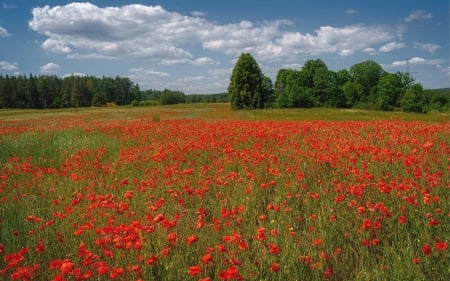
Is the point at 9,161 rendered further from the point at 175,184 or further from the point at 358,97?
the point at 358,97

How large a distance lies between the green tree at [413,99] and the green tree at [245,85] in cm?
2815

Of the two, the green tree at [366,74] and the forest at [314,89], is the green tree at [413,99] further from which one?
the green tree at [366,74]

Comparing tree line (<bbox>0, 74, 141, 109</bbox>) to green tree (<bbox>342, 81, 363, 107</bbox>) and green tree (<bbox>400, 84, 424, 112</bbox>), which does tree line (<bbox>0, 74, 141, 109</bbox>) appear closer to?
green tree (<bbox>342, 81, 363, 107</bbox>)

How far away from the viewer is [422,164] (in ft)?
18.5

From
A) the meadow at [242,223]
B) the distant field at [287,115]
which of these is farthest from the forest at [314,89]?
the meadow at [242,223]

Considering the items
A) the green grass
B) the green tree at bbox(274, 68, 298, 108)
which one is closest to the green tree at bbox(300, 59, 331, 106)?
the green tree at bbox(274, 68, 298, 108)

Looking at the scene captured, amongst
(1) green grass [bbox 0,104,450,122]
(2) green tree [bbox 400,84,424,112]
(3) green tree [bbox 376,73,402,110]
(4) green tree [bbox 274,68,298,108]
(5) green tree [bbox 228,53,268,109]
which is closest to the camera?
(1) green grass [bbox 0,104,450,122]

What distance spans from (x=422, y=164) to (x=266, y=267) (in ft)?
12.8

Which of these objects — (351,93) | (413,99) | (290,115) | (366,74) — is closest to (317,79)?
(351,93)

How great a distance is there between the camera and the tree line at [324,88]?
61812 mm

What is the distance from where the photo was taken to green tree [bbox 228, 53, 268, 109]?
61.3 m

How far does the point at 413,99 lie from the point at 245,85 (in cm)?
3247

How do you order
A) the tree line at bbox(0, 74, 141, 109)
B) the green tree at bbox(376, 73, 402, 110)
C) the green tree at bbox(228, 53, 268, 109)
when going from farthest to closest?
the tree line at bbox(0, 74, 141, 109), the green tree at bbox(376, 73, 402, 110), the green tree at bbox(228, 53, 268, 109)

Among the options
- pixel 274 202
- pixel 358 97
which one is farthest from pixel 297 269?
pixel 358 97
